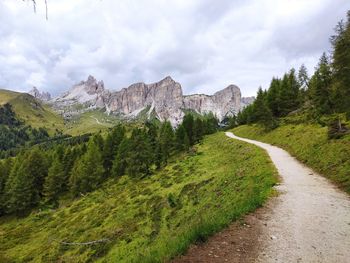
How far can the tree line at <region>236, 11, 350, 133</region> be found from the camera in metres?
20.6

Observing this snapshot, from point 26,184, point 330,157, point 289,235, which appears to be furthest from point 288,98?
point 26,184

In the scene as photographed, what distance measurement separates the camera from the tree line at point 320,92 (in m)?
20.6

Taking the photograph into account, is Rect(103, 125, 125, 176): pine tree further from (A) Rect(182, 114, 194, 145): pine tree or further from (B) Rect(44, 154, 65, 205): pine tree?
Answer: (A) Rect(182, 114, 194, 145): pine tree

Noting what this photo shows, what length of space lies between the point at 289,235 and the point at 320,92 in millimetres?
47072

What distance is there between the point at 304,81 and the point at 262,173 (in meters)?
67.4

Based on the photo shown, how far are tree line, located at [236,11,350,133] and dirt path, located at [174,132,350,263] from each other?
1262cm

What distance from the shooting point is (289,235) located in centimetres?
841

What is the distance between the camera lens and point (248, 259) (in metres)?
6.91

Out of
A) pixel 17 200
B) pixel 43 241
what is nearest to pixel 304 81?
pixel 43 241

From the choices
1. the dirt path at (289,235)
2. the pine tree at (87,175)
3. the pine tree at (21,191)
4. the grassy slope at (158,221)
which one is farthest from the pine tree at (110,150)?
the dirt path at (289,235)

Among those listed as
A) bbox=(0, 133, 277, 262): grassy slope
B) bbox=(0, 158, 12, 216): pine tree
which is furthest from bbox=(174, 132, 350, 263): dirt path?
bbox=(0, 158, 12, 216): pine tree

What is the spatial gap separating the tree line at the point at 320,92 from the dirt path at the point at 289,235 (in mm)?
12617

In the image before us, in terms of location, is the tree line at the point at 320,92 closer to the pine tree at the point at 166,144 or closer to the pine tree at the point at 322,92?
the pine tree at the point at 322,92

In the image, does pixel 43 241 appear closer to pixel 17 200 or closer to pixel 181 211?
pixel 181 211
